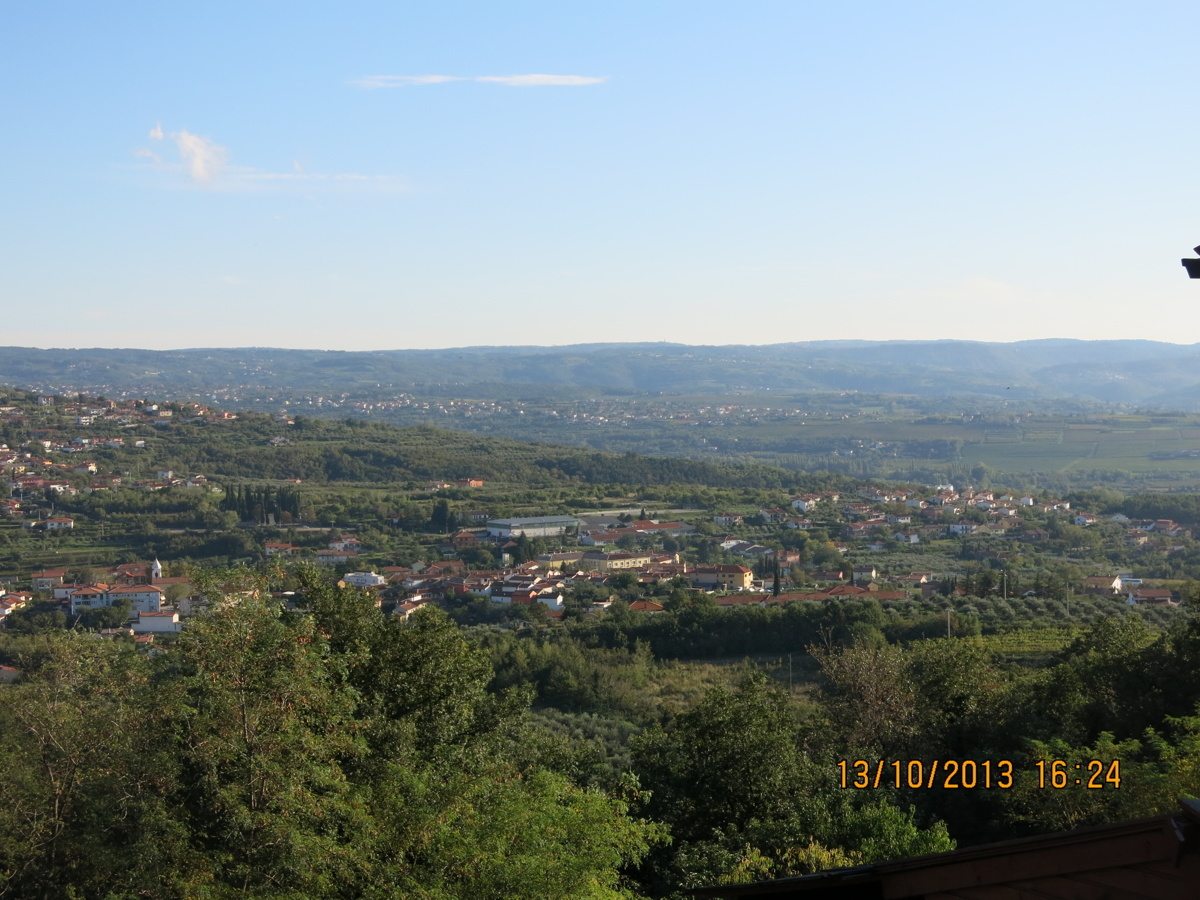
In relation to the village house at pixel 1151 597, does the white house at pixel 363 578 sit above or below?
below

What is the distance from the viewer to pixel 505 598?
139 feet

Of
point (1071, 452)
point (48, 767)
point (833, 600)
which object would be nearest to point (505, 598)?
point (833, 600)

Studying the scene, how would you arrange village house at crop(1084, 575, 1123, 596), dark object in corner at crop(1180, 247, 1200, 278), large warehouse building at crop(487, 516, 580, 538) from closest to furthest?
dark object in corner at crop(1180, 247, 1200, 278) → village house at crop(1084, 575, 1123, 596) → large warehouse building at crop(487, 516, 580, 538)

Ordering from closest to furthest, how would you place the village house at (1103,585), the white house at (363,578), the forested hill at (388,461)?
the village house at (1103,585) → the white house at (363,578) → the forested hill at (388,461)

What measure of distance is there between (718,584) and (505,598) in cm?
939

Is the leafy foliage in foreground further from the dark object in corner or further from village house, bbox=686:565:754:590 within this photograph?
village house, bbox=686:565:754:590

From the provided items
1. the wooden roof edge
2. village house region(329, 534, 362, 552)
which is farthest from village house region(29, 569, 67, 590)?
the wooden roof edge

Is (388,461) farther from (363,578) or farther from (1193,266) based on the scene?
(1193,266)

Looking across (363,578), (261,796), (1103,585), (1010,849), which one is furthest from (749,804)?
(363,578)

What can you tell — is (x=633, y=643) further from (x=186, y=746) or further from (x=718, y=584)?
(x=186, y=746)

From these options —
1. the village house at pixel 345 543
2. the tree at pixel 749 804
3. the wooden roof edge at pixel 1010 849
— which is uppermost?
the wooden roof edge at pixel 1010 849

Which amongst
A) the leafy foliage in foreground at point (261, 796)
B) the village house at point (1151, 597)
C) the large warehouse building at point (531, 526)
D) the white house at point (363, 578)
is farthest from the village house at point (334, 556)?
the leafy foliage in foreground at point (261, 796)

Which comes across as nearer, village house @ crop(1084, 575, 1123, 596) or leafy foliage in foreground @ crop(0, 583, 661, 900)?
leafy foliage in foreground @ crop(0, 583, 661, 900)

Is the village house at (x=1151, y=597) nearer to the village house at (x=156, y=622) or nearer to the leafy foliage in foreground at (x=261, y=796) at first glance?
the leafy foliage in foreground at (x=261, y=796)
